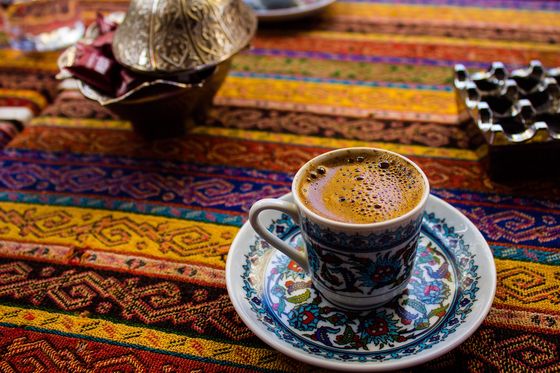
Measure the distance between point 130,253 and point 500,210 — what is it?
1.58 ft

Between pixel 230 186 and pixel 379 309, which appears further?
pixel 230 186

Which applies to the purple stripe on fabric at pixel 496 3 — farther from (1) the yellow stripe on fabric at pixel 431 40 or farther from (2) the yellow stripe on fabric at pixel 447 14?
(1) the yellow stripe on fabric at pixel 431 40

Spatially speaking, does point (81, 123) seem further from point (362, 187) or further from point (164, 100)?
point (362, 187)

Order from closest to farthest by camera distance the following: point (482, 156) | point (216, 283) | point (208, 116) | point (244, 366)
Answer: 1. point (244, 366)
2. point (216, 283)
3. point (482, 156)
4. point (208, 116)

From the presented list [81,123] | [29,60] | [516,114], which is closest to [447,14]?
[516,114]

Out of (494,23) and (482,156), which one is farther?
(494,23)

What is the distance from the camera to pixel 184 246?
67 centimetres

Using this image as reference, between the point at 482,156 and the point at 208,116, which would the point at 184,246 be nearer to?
the point at 208,116

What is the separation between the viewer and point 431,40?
111 cm

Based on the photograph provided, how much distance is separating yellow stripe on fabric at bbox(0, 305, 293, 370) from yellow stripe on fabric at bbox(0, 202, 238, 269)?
11cm

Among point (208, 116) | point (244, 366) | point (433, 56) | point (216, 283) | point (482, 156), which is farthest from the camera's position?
point (433, 56)

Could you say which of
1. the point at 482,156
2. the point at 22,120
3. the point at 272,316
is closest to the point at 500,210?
the point at 482,156

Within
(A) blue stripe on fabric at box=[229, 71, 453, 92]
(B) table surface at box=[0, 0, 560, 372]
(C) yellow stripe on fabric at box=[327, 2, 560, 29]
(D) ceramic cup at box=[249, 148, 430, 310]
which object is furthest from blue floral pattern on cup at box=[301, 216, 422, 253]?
(C) yellow stripe on fabric at box=[327, 2, 560, 29]

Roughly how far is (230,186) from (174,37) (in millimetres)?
232
